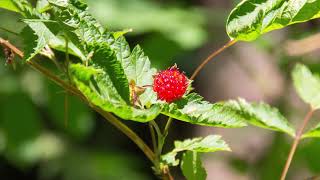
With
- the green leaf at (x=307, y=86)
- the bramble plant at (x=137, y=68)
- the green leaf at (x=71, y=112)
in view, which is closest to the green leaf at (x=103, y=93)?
the bramble plant at (x=137, y=68)

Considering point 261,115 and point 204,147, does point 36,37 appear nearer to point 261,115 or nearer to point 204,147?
point 204,147

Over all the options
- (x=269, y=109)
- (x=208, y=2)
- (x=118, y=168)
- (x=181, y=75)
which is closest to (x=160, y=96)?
(x=181, y=75)

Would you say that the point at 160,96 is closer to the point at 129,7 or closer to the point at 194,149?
the point at 194,149

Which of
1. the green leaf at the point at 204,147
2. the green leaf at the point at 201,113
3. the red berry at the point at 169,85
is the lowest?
the green leaf at the point at 204,147

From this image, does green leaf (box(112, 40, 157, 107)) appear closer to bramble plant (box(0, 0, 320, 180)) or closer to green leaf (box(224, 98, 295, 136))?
bramble plant (box(0, 0, 320, 180))

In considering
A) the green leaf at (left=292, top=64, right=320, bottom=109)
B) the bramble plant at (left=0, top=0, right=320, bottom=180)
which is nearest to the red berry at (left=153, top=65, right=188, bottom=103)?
the bramble plant at (left=0, top=0, right=320, bottom=180)

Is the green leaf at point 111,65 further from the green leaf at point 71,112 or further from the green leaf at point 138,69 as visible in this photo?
the green leaf at point 71,112

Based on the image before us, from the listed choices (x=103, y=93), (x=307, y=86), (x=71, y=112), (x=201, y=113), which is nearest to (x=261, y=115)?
(x=307, y=86)
